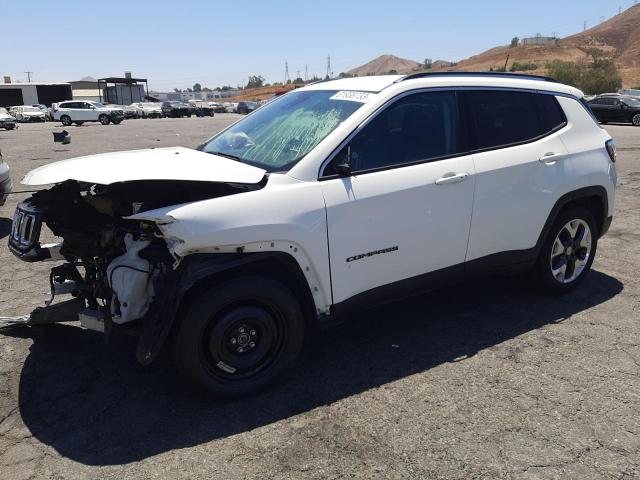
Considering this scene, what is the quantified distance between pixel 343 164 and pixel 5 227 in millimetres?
5765

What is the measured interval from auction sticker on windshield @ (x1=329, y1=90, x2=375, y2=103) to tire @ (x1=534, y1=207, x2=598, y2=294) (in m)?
2.00

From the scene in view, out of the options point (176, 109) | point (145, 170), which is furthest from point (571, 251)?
point (176, 109)

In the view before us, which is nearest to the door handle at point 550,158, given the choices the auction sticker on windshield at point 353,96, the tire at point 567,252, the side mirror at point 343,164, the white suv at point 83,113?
the tire at point 567,252

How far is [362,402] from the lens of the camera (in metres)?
3.14

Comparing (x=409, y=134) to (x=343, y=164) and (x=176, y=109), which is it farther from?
(x=176, y=109)

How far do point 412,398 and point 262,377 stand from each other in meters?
0.93

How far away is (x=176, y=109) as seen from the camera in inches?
2056

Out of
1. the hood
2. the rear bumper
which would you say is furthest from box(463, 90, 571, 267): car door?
the rear bumper

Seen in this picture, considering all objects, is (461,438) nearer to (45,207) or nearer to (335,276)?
(335,276)

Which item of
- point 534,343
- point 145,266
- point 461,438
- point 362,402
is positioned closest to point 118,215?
point 145,266

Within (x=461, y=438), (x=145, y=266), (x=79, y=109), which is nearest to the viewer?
(x=461, y=438)

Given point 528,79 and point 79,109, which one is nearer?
point 528,79

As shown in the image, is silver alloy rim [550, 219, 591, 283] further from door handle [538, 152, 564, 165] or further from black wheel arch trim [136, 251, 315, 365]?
black wheel arch trim [136, 251, 315, 365]

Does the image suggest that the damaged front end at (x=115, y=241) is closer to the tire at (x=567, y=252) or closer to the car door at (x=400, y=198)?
the car door at (x=400, y=198)
